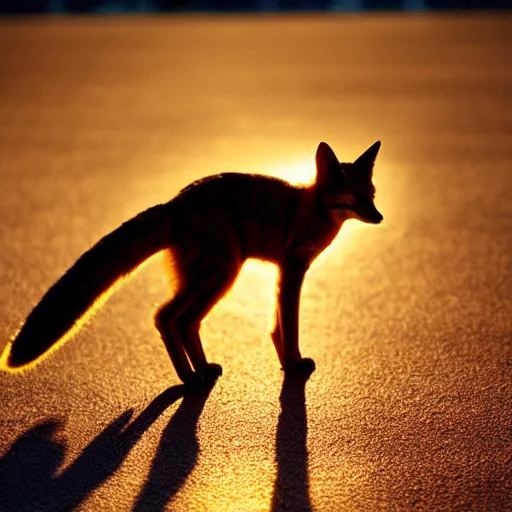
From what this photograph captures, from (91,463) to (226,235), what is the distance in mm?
936

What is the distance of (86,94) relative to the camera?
10.4 metres

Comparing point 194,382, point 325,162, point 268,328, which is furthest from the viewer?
point 268,328

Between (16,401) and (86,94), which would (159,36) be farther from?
(16,401)

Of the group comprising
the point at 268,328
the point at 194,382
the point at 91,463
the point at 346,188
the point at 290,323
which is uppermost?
the point at 346,188

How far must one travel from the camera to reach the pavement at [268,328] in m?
2.58

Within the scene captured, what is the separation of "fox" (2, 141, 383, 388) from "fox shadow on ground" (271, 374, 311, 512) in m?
0.28

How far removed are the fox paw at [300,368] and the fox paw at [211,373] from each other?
28 centimetres

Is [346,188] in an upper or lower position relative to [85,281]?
upper

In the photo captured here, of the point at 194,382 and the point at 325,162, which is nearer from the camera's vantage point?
the point at 325,162

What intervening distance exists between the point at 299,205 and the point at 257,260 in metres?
0.29

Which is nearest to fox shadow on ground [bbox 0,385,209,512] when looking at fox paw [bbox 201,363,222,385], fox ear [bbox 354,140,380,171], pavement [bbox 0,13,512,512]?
pavement [bbox 0,13,512,512]

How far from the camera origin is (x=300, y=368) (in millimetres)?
3283

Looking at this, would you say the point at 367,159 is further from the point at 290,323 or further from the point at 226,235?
the point at 290,323

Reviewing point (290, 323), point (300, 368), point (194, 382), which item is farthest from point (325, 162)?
point (194, 382)
